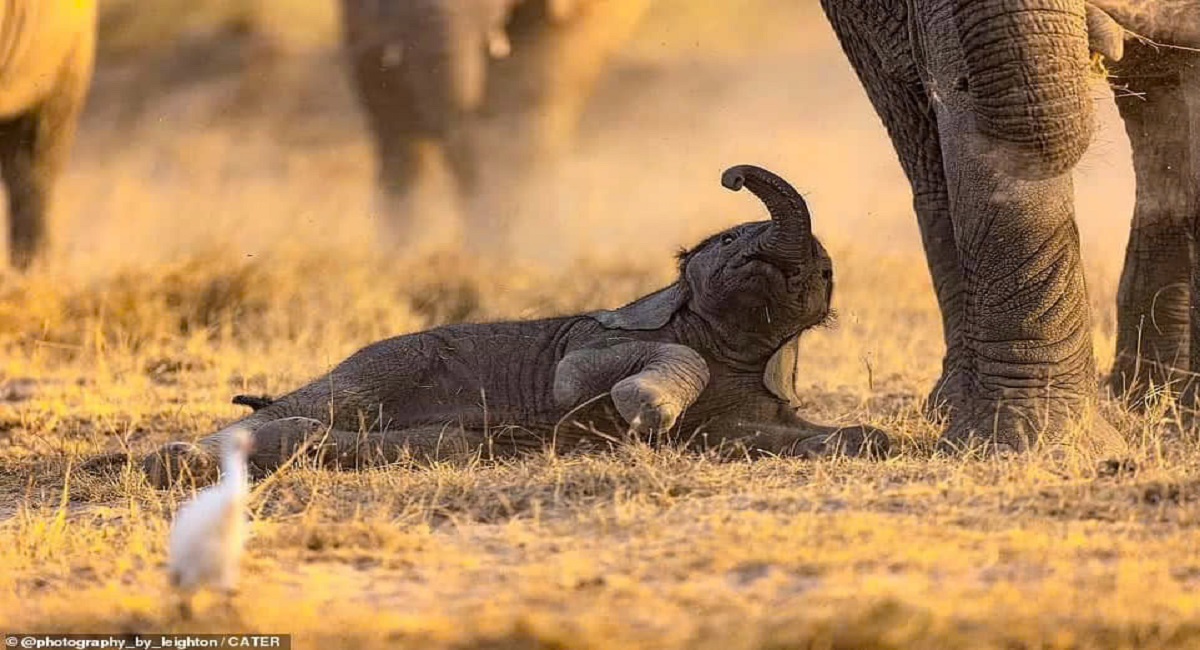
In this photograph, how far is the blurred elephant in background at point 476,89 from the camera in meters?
13.5

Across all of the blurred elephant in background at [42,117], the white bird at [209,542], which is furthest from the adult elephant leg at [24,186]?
the white bird at [209,542]

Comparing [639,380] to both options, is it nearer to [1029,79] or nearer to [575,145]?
[1029,79]

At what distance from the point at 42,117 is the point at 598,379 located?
219 inches

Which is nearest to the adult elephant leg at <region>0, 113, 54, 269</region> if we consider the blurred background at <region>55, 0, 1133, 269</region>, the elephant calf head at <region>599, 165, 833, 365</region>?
the blurred background at <region>55, 0, 1133, 269</region>

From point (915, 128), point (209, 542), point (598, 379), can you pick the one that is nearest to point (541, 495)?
point (598, 379)

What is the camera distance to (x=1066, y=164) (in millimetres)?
5180

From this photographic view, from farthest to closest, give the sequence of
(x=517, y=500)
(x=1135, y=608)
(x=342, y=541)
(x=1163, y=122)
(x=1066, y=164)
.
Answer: (x=1163, y=122) < (x=1066, y=164) < (x=517, y=500) < (x=342, y=541) < (x=1135, y=608)

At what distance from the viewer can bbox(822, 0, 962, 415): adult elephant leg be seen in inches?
243

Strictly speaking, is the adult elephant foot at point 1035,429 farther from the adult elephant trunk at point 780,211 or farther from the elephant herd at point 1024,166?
the adult elephant trunk at point 780,211

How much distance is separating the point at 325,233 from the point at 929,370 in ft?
14.1

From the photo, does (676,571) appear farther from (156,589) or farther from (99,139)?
(99,139)

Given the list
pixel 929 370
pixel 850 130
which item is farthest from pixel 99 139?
pixel 929 370

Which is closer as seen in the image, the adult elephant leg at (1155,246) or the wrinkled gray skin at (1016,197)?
the wrinkled gray skin at (1016,197)

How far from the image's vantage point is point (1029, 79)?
16.5ft
